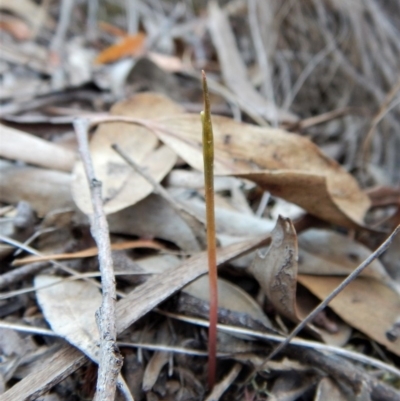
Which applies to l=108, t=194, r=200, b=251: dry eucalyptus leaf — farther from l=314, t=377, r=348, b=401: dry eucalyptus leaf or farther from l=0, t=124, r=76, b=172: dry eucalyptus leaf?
l=314, t=377, r=348, b=401: dry eucalyptus leaf

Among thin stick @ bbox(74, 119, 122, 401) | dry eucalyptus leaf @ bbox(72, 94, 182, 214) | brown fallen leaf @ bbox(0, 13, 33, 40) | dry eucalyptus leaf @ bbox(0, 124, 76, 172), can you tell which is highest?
thin stick @ bbox(74, 119, 122, 401)

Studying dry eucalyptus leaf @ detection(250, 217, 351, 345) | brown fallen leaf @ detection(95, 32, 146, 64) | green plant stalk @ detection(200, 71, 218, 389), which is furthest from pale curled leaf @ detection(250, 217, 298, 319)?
brown fallen leaf @ detection(95, 32, 146, 64)

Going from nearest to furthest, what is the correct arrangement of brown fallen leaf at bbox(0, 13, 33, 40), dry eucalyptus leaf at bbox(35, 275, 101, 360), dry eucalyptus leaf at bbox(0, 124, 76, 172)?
dry eucalyptus leaf at bbox(35, 275, 101, 360)
dry eucalyptus leaf at bbox(0, 124, 76, 172)
brown fallen leaf at bbox(0, 13, 33, 40)

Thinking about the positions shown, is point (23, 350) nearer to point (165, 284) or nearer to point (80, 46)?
point (165, 284)

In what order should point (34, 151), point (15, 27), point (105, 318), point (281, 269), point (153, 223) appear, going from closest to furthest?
1. point (105, 318)
2. point (281, 269)
3. point (153, 223)
4. point (34, 151)
5. point (15, 27)

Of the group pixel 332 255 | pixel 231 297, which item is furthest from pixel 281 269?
pixel 332 255

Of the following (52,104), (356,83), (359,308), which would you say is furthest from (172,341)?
(356,83)

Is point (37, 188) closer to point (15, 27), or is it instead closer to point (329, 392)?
point (329, 392)
